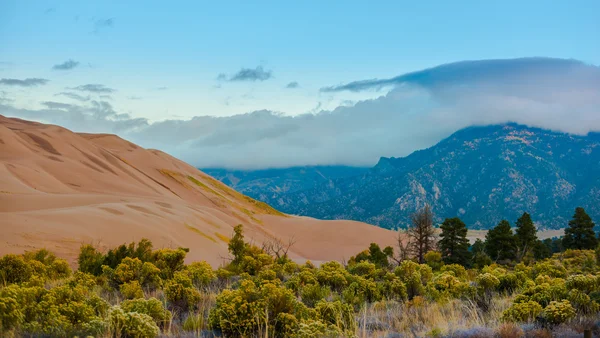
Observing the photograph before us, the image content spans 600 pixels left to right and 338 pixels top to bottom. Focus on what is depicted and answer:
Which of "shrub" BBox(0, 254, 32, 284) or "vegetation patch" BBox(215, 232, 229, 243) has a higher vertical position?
"shrub" BBox(0, 254, 32, 284)

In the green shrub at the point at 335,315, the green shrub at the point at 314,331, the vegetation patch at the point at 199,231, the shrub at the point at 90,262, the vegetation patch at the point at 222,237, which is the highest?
the green shrub at the point at 314,331

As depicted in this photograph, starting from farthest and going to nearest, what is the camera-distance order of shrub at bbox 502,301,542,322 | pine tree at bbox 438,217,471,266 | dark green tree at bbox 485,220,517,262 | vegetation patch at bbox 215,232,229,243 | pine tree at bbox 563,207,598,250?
vegetation patch at bbox 215,232,229,243
pine tree at bbox 563,207,598,250
dark green tree at bbox 485,220,517,262
pine tree at bbox 438,217,471,266
shrub at bbox 502,301,542,322

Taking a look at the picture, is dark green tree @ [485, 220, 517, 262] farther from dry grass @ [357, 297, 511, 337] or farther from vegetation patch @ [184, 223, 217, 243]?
dry grass @ [357, 297, 511, 337]

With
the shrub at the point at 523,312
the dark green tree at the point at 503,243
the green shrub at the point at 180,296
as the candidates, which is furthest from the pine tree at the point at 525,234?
the green shrub at the point at 180,296

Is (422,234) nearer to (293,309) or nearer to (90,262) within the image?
(90,262)

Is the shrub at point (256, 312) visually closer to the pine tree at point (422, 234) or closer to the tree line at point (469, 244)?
the tree line at point (469, 244)

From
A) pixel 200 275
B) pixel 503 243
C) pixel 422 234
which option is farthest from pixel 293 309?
pixel 503 243

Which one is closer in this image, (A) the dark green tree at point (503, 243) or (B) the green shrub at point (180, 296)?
(B) the green shrub at point (180, 296)

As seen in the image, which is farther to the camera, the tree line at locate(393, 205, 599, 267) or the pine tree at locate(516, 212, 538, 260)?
the pine tree at locate(516, 212, 538, 260)

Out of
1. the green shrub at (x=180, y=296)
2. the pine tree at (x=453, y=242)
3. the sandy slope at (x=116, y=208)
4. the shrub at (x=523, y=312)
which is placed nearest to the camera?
the shrub at (x=523, y=312)

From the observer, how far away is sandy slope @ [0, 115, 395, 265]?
→ 33.7 meters

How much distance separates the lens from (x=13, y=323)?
7688 mm

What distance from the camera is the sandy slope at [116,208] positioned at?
3366 cm

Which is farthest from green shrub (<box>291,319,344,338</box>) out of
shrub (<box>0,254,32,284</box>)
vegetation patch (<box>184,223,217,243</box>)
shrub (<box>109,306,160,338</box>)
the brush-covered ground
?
vegetation patch (<box>184,223,217,243</box>)
